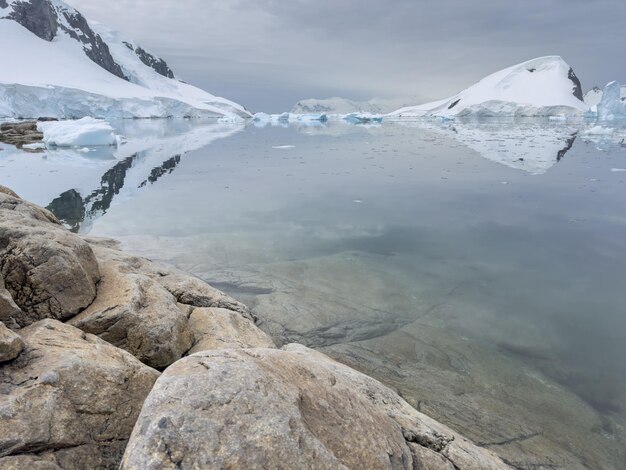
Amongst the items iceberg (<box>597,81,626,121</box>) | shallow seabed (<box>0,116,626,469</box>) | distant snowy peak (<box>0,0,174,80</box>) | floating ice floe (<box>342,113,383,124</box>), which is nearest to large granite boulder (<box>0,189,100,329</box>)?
shallow seabed (<box>0,116,626,469</box>)

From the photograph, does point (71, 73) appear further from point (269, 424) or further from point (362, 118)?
point (269, 424)

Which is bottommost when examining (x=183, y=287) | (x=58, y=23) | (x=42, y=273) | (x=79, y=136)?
(x=183, y=287)

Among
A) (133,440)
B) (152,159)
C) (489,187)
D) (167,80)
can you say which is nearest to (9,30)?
(167,80)

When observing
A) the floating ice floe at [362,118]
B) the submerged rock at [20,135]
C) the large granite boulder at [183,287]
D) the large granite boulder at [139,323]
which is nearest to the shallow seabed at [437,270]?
the large granite boulder at [183,287]

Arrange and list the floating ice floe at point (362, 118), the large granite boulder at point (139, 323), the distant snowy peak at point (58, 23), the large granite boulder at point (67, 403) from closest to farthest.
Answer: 1. the large granite boulder at point (67, 403)
2. the large granite boulder at point (139, 323)
3. the floating ice floe at point (362, 118)
4. the distant snowy peak at point (58, 23)

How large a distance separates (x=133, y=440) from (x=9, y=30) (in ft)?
479

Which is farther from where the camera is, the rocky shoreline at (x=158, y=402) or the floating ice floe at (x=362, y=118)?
the floating ice floe at (x=362, y=118)

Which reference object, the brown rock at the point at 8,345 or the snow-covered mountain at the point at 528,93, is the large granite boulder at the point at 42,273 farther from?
the snow-covered mountain at the point at 528,93

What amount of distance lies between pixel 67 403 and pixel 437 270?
7.59 metres

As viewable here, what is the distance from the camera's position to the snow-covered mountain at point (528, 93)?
11844cm

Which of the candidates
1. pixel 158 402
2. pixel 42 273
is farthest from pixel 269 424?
pixel 42 273

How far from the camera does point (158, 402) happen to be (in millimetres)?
2441

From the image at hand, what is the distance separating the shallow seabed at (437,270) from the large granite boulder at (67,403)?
3422mm

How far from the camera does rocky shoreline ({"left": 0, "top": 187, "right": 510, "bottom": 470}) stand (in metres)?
2.33
